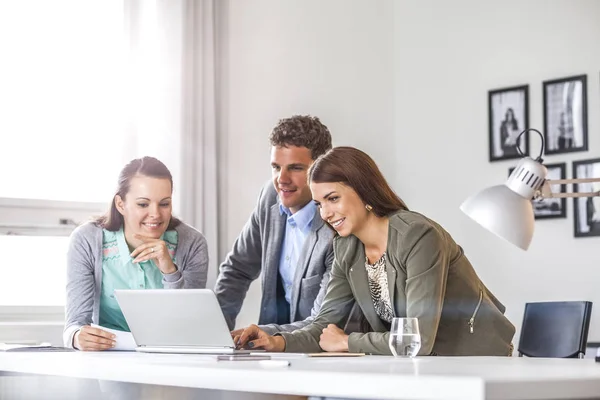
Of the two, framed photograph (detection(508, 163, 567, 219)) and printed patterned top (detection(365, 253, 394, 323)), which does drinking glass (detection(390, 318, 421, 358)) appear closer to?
printed patterned top (detection(365, 253, 394, 323))

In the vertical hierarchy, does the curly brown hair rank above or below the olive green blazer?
above

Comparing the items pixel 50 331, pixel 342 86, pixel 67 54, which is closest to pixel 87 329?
pixel 50 331

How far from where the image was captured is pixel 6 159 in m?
4.09

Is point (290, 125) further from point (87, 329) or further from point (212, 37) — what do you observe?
point (212, 37)

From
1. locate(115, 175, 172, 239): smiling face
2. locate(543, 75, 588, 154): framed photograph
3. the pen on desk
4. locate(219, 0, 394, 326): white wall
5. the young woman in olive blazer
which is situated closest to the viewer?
the pen on desk

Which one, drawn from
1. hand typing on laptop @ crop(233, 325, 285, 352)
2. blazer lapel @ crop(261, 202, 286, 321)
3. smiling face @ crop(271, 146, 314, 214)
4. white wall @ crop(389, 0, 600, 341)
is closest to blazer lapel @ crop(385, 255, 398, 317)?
hand typing on laptop @ crop(233, 325, 285, 352)

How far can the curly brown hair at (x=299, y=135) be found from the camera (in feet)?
10.4

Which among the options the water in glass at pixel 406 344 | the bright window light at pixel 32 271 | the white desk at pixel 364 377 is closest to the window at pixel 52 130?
the bright window light at pixel 32 271

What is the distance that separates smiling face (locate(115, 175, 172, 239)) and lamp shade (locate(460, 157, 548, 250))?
1.45 meters

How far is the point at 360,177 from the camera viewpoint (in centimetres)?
255

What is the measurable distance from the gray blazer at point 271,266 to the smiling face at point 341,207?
460 mm

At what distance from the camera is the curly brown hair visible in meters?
3.17

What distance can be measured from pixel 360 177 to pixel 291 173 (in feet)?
2.14

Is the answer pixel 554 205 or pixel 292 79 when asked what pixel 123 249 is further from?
pixel 554 205
